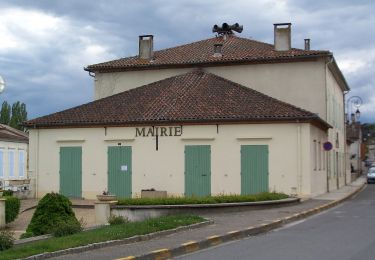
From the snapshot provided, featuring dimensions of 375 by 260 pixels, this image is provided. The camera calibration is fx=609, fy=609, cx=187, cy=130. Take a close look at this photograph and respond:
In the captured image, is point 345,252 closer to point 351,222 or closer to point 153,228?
point 153,228

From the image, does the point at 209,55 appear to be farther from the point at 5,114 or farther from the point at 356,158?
the point at 356,158

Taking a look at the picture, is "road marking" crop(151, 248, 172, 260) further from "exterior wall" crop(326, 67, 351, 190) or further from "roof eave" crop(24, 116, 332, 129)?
"exterior wall" crop(326, 67, 351, 190)

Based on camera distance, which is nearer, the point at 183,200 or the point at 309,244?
the point at 309,244

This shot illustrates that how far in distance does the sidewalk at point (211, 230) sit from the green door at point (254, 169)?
3265 mm

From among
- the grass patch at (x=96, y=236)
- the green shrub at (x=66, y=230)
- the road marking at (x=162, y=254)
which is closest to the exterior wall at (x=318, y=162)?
the grass patch at (x=96, y=236)

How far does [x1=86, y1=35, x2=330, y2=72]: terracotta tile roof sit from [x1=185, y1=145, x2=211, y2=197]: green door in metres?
7.85

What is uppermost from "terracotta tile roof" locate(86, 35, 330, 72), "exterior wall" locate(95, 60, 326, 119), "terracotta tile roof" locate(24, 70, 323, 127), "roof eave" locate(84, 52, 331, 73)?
"terracotta tile roof" locate(86, 35, 330, 72)

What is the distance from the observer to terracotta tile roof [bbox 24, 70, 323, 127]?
1129 inches

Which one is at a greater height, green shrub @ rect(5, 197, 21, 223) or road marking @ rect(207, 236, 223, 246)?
green shrub @ rect(5, 197, 21, 223)

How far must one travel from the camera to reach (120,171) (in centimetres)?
2995

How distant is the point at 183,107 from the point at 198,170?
345 cm

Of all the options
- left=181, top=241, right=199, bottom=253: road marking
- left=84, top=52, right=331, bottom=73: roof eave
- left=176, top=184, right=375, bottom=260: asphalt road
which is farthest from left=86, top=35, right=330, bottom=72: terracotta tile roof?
left=181, top=241, right=199, bottom=253: road marking

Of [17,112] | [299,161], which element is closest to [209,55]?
[299,161]

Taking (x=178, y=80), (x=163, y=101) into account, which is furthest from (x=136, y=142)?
(x=178, y=80)
